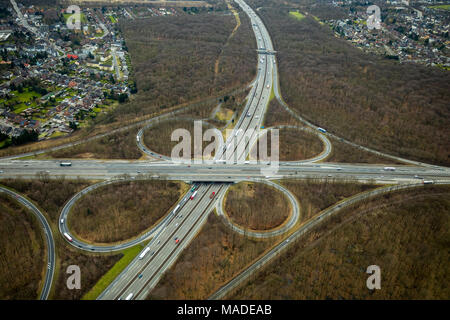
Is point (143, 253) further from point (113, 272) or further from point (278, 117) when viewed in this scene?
point (278, 117)

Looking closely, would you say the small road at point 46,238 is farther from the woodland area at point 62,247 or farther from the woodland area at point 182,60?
the woodland area at point 182,60

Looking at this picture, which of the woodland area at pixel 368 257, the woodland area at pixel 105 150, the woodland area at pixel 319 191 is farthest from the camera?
the woodland area at pixel 105 150

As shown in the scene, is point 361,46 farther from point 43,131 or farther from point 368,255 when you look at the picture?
Answer: point 43,131

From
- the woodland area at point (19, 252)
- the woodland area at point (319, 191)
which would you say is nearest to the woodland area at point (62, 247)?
the woodland area at point (19, 252)

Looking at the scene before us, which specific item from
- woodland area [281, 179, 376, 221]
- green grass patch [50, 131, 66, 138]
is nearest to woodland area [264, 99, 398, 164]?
woodland area [281, 179, 376, 221]

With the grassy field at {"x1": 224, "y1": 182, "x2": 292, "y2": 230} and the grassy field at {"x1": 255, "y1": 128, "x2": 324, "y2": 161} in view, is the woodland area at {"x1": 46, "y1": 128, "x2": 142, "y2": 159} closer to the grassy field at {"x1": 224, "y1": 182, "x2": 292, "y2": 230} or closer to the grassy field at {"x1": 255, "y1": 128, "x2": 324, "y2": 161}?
the grassy field at {"x1": 224, "y1": 182, "x2": 292, "y2": 230}

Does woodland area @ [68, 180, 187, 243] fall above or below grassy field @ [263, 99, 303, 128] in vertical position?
below
